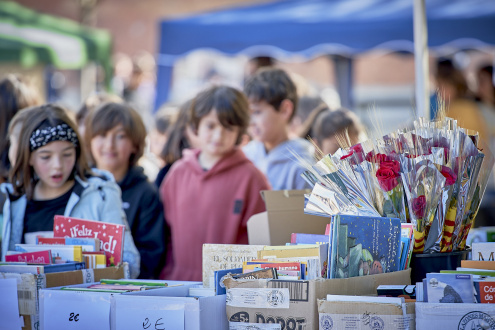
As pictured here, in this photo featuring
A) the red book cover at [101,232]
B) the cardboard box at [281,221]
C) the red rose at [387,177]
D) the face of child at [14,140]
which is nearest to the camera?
the red rose at [387,177]

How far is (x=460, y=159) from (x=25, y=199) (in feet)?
6.54

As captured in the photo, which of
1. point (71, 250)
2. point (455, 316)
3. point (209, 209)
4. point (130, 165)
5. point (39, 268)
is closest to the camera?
point (455, 316)

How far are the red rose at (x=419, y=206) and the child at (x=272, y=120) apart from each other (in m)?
1.88

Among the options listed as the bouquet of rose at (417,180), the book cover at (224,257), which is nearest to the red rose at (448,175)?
the bouquet of rose at (417,180)

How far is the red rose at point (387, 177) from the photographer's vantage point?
2.20 m

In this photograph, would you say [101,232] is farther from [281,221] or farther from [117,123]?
[117,123]

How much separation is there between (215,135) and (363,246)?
1.73m

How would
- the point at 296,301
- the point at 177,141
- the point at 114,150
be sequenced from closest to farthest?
the point at 296,301 → the point at 114,150 → the point at 177,141

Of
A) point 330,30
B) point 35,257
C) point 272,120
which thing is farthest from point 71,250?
point 330,30

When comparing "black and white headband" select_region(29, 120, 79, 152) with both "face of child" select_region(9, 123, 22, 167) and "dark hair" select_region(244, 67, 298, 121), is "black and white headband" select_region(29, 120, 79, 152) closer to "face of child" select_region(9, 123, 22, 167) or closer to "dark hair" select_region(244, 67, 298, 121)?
"face of child" select_region(9, 123, 22, 167)

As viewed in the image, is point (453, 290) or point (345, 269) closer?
point (453, 290)

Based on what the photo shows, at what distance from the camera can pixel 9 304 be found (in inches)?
90.0

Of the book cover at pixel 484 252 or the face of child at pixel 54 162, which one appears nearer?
the book cover at pixel 484 252

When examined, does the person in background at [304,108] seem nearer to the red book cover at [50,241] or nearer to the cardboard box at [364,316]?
the red book cover at [50,241]
